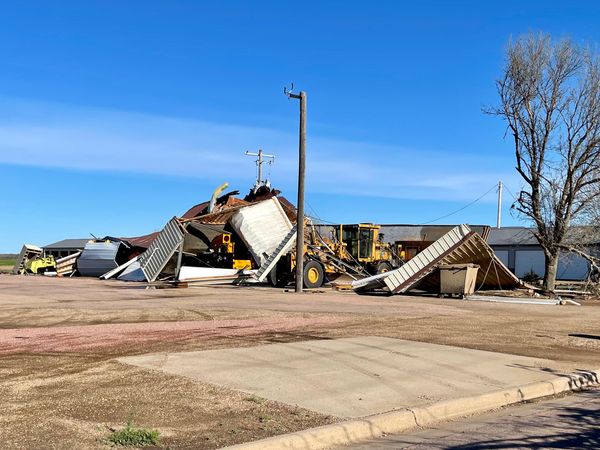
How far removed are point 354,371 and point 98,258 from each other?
44565 millimetres

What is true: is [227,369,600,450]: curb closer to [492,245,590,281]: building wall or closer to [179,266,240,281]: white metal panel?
[179,266,240,281]: white metal panel

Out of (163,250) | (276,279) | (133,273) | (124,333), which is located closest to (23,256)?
(133,273)

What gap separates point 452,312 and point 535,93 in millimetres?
15650

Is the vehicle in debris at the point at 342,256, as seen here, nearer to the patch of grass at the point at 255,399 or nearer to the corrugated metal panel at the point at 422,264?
the corrugated metal panel at the point at 422,264

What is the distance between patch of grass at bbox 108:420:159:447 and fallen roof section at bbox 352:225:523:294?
22884 millimetres

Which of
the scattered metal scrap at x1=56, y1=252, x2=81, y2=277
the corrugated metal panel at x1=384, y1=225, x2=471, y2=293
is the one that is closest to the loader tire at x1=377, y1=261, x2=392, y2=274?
the corrugated metal panel at x1=384, y1=225, x2=471, y2=293

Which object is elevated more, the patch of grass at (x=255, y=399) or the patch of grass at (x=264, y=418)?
the patch of grass at (x=255, y=399)

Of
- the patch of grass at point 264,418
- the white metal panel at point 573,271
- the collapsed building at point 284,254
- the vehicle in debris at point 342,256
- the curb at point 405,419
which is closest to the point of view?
the curb at point 405,419

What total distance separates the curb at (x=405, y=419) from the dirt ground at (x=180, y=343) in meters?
0.30

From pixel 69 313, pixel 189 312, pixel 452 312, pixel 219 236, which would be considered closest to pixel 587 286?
pixel 452 312

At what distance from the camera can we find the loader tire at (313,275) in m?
31.2

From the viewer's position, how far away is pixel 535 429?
704cm

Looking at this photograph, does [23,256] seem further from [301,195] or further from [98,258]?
[301,195]

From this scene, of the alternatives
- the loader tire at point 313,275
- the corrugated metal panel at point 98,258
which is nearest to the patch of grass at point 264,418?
the loader tire at point 313,275
